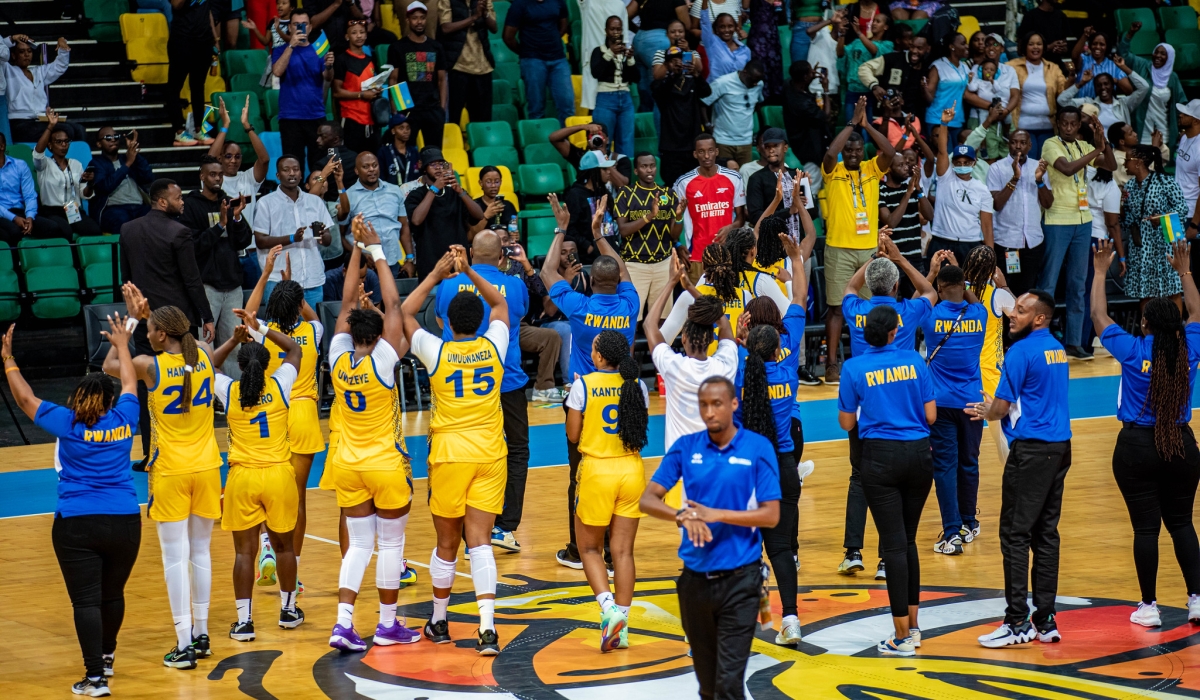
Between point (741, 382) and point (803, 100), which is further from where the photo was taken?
point (803, 100)

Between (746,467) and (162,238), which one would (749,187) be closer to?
(162,238)

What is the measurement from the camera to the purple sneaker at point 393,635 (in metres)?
8.09

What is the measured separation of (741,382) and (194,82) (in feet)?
38.1

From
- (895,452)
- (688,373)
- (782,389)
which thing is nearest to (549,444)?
(782,389)

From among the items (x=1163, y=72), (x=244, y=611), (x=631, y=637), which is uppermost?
(x=1163, y=72)

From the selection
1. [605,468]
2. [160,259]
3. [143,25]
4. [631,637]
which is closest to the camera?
[605,468]

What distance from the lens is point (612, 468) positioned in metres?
8.06

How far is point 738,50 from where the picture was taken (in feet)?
58.6

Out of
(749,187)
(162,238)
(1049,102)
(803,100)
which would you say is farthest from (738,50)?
(162,238)

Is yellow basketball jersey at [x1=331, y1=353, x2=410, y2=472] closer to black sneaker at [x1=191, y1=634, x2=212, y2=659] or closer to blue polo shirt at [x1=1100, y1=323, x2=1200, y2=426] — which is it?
black sneaker at [x1=191, y1=634, x2=212, y2=659]

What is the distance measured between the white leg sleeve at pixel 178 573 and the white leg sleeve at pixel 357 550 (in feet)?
2.87

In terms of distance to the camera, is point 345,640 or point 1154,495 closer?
point 345,640

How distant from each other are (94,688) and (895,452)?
4.60 metres

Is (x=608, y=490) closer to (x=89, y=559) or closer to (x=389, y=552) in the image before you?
(x=389, y=552)
